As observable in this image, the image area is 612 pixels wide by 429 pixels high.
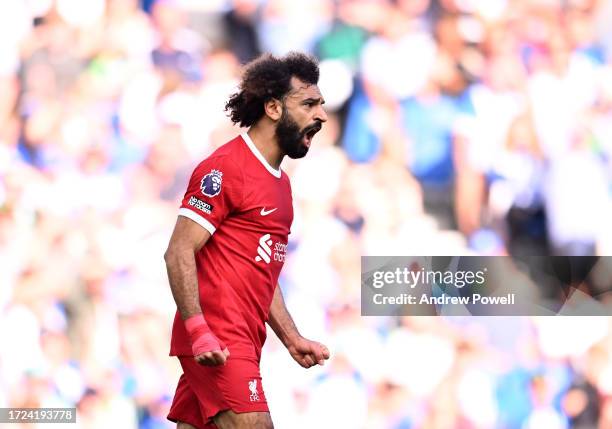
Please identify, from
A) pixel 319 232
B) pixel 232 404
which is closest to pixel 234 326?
pixel 232 404

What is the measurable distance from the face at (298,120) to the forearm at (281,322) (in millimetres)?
621

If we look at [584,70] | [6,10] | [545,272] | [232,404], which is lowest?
[232,404]

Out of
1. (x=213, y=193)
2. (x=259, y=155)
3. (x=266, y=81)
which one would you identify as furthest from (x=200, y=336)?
(x=266, y=81)

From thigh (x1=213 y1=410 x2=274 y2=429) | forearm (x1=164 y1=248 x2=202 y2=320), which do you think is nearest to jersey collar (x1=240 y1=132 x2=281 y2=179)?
forearm (x1=164 y1=248 x2=202 y2=320)

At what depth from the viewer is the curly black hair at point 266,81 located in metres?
4.98

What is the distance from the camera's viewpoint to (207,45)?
271 inches

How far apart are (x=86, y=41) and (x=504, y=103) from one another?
2308 millimetres

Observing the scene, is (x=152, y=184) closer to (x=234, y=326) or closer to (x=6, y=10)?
(x=6, y=10)

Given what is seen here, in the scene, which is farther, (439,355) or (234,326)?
(439,355)

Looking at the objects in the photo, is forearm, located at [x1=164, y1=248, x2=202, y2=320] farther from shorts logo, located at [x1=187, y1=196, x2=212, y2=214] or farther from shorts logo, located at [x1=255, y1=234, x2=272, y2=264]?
shorts logo, located at [x1=255, y1=234, x2=272, y2=264]

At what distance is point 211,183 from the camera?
4629 mm

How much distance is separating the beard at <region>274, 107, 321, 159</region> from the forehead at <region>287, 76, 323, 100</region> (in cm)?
9

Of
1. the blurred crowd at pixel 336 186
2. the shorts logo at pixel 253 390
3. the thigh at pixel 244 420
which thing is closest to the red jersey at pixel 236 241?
the shorts logo at pixel 253 390

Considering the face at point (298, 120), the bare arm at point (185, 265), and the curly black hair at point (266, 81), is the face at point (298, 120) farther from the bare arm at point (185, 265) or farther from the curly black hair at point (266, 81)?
the bare arm at point (185, 265)
